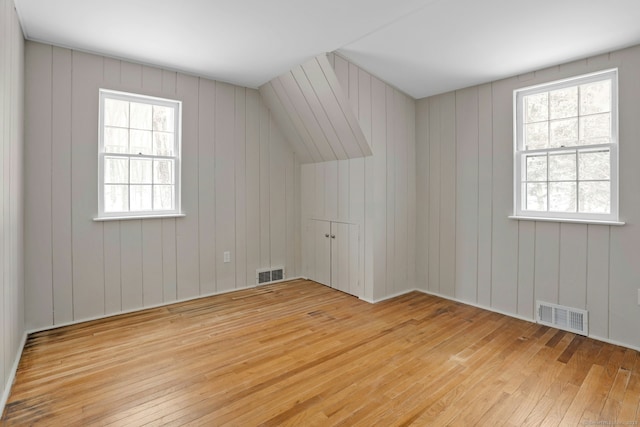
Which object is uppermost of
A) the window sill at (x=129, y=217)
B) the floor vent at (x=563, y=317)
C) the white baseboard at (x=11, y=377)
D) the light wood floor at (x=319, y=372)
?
the window sill at (x=129, y=217)

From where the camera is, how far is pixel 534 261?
319 centimetres

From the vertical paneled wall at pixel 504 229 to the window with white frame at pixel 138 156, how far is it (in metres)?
2.92

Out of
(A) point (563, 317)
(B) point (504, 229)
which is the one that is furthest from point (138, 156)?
(A) point (563, 317)

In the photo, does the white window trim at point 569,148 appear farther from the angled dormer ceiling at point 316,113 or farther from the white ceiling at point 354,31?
the angled dormer ceiling at point 316,113

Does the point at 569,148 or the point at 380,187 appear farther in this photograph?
the point at 380,187

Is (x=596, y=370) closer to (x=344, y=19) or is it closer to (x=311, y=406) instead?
(x=311, y=406)

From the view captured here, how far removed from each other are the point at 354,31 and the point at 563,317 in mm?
3098

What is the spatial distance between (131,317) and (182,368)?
4.18 ft

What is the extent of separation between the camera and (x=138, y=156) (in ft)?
11.2

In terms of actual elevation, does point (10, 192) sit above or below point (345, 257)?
above

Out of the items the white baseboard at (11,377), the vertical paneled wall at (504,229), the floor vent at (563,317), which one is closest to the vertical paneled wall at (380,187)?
the vertical paneled wall at (504,229)

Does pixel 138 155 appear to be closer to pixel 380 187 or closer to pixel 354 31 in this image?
pixel 354 31

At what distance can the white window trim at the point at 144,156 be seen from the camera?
320 centimetres

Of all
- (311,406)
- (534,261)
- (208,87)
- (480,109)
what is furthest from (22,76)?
(534,261)
